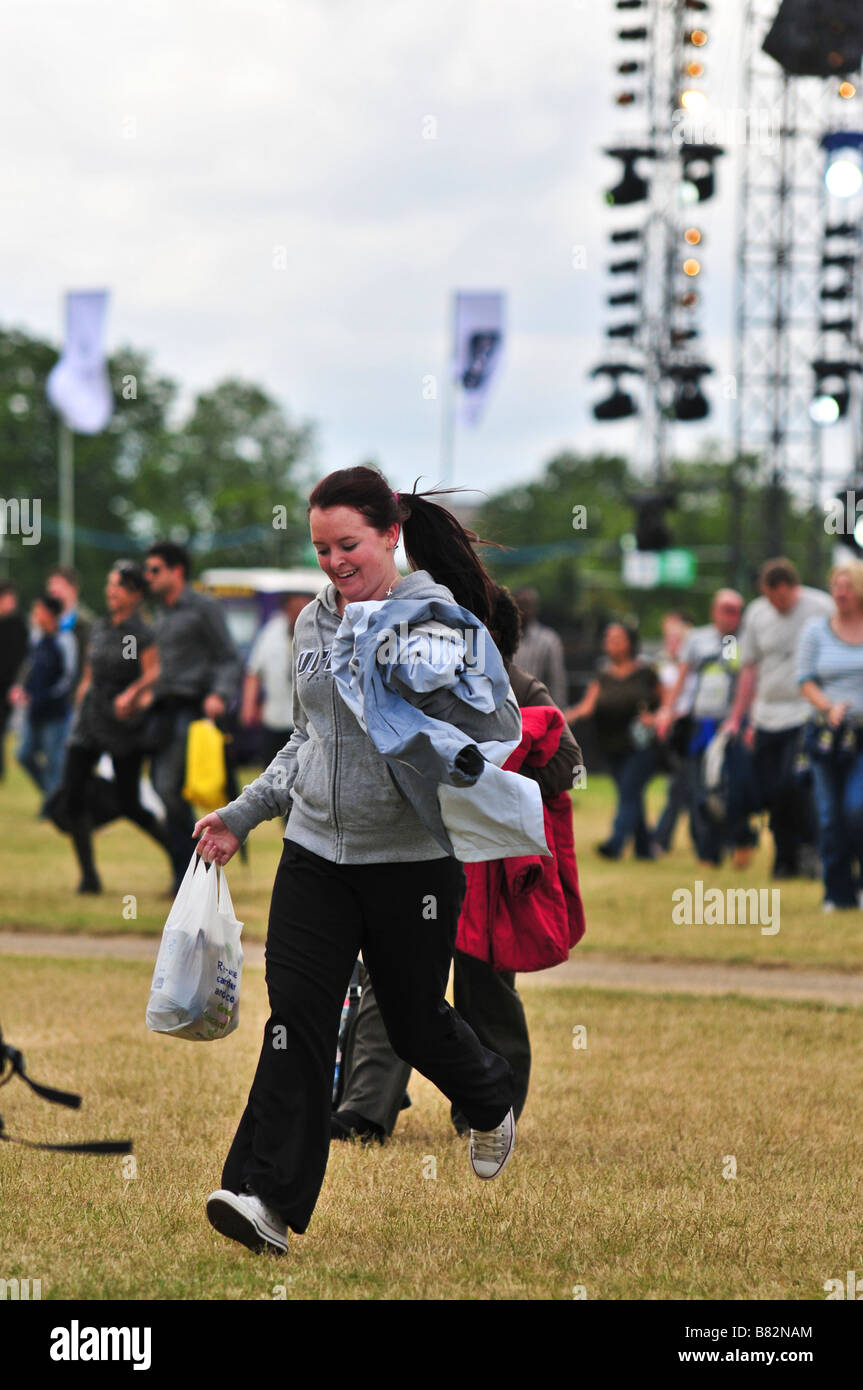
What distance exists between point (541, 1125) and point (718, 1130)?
54cm

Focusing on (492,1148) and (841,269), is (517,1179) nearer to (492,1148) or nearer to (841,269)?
(492,1148)

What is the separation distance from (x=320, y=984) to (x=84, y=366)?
120ft

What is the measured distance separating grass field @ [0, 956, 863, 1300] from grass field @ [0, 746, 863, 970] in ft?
6.81

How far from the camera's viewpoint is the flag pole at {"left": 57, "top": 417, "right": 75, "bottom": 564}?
68.9m

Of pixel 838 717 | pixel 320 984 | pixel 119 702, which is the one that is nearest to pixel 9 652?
pixel 119 702

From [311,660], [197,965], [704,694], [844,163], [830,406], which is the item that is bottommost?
[197,965]

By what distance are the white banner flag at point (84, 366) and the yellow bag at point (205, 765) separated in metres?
29.0

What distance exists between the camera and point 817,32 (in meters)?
11.7

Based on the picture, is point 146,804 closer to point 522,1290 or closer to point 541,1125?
point 541,1125

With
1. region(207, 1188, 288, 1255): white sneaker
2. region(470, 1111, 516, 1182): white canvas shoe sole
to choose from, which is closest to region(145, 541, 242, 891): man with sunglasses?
region(470, 1111, 516, 1182): white canvas shoe sole

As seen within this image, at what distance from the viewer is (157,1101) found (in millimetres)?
5879

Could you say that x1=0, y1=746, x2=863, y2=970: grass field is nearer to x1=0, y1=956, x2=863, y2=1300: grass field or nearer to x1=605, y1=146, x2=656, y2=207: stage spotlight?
x1=0, y1=956, x2=863, y2=1300: grass field

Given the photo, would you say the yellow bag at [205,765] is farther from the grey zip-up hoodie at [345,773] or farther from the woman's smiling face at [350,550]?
the woman's smiling face at [350,550]

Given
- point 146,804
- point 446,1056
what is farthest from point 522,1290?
Answer: point 146,804
